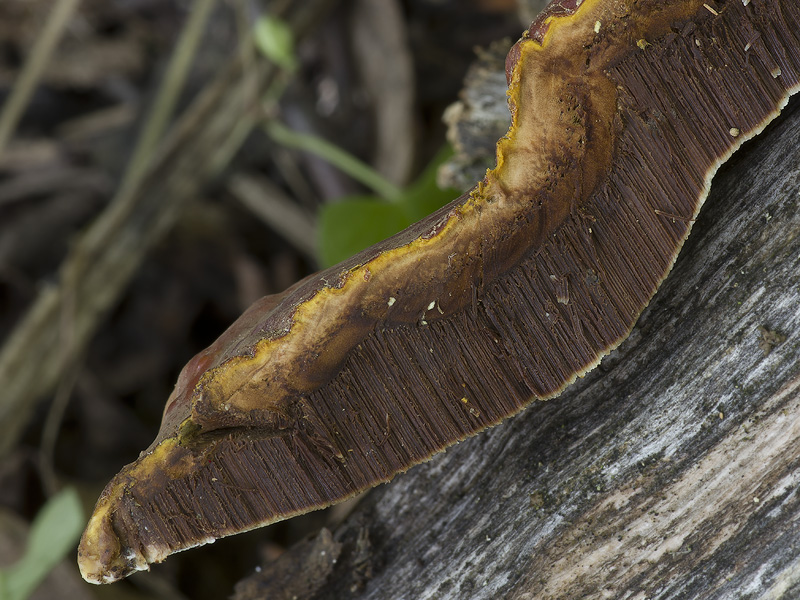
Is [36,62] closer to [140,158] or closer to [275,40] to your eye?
[140,158]

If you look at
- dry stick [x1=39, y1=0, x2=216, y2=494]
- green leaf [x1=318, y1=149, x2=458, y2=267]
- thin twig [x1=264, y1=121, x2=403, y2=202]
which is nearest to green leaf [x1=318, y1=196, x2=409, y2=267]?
green leaf [x1=318, y1=149, x2=458, y2=267]

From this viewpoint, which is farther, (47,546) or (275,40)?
(275,40)

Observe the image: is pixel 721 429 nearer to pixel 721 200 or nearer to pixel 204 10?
pixel 721 200

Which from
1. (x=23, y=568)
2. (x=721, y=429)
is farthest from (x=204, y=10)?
(x=721, y=429)

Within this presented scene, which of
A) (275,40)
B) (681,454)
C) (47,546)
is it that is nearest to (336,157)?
Result: (275,40)

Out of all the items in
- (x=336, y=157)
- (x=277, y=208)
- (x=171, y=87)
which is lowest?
(x=336, y=157)

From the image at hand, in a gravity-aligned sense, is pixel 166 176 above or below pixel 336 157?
above
